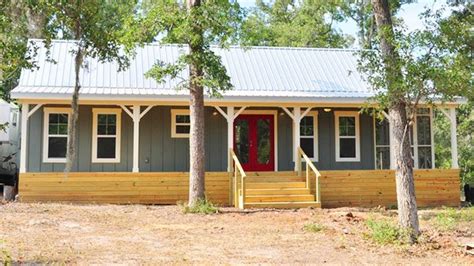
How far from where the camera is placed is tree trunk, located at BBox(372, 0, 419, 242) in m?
8.12

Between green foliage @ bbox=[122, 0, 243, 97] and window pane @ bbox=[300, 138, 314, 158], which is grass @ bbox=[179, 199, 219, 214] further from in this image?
window pane @ bbox=[300, 138, 314, 158]

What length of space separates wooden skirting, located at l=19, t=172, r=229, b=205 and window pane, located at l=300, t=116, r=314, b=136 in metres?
3.47

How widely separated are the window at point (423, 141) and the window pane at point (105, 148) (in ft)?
31.1

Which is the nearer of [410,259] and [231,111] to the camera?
[410,259]

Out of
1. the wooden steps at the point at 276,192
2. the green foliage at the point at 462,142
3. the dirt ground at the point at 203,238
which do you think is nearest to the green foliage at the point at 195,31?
the wooden steps at the point at 276,192

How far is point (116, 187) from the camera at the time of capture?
532 inches

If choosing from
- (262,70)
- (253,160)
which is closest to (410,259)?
(253,160)

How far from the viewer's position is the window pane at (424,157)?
16.2 m

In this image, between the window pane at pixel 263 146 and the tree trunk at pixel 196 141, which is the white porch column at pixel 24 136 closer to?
the tree trunk at pixel 196 141

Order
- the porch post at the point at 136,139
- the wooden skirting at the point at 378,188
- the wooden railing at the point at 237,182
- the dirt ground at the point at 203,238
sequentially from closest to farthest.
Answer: the dirt ground at the point at 203,238
the wooden railing at the point at 237,182
the porch post at the point at 136,139
the wooden skirting at the point at 378,188

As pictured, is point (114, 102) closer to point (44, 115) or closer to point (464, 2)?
point (44, 115)

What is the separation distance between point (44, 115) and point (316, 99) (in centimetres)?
800


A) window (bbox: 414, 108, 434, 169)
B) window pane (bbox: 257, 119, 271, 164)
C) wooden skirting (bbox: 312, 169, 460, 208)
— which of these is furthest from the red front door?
window (bbox: 414, 108, 434, 169)

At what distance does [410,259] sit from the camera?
23.4 feet
